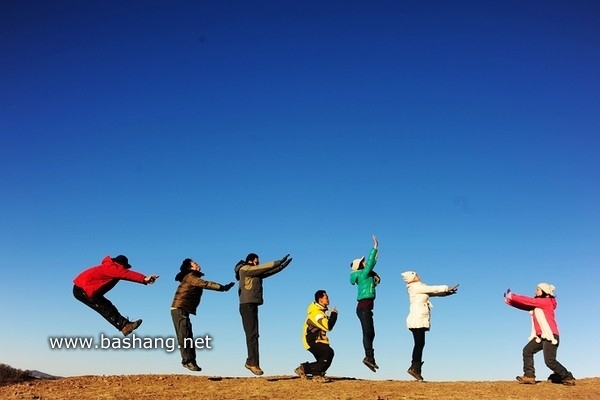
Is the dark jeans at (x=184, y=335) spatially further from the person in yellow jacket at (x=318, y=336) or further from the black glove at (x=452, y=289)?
the black glove at (x=452, y=289)

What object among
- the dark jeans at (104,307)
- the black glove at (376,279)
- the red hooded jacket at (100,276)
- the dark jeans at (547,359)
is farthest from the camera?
the black glove at (376,279)

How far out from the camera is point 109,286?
14812 millimetres

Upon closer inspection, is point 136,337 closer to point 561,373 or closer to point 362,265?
point 362,265

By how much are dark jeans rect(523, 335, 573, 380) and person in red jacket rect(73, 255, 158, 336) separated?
403 inches

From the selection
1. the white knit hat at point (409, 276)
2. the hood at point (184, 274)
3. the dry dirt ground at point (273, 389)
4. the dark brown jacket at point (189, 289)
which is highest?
the white knit hat at point (409, 276)

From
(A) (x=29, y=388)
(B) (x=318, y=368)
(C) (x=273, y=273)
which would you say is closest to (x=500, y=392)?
(B) (x=318, y=368)

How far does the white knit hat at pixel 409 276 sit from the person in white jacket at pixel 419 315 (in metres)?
0.20

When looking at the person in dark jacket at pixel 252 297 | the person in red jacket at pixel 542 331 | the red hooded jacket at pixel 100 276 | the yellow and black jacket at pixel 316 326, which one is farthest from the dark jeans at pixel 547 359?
the red hooded jacket at pixel 100 276

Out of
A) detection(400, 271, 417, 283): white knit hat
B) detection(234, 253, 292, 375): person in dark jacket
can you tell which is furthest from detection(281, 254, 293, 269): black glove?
detection(400, 271, 417, 283): white knit hat

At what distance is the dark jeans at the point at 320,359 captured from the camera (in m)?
13.7

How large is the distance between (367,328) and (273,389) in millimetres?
3204

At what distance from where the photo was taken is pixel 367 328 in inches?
588

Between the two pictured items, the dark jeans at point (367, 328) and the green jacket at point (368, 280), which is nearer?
the dark jeans at point (367, 328)

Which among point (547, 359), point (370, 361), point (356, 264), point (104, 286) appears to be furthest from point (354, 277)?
point (104, 286)
